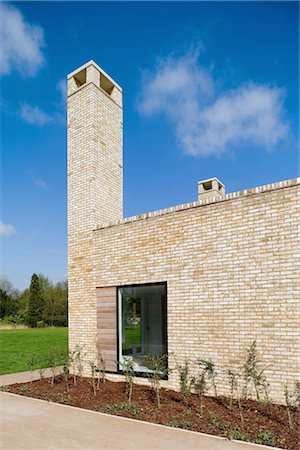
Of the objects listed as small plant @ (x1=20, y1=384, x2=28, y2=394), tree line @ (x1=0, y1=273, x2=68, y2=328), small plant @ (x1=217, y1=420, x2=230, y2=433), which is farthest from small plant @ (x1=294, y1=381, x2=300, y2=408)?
tree line @ (x1=0, y1=273, x2=68, y2=328)

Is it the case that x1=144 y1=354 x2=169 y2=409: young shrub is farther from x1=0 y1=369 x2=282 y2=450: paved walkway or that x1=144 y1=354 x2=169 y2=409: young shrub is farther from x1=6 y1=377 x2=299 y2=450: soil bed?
x1=0 y1=369 x2=282 y2=450: paved walkway

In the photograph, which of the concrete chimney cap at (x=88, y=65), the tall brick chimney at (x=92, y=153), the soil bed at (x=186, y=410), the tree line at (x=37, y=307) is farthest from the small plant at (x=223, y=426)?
the tree line at (x=37, y=307)

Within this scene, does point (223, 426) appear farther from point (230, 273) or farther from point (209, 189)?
point (209, 189)

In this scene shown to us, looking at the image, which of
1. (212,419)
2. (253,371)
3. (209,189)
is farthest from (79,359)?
(209,189)

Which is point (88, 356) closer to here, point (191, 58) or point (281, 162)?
point (281, 162)

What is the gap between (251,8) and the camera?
7.43 m

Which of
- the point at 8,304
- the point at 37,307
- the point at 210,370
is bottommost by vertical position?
the point at 37,307

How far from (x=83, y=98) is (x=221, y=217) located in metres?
5.56

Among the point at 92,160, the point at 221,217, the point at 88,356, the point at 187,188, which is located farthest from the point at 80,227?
the point at 187,188

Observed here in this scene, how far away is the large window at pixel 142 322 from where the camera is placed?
754 cm

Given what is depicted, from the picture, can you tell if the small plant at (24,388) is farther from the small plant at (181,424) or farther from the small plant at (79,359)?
the small plant at (181,424)

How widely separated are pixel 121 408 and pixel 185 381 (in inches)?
50.3

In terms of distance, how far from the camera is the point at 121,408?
5.76m

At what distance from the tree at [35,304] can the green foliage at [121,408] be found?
31.8m
